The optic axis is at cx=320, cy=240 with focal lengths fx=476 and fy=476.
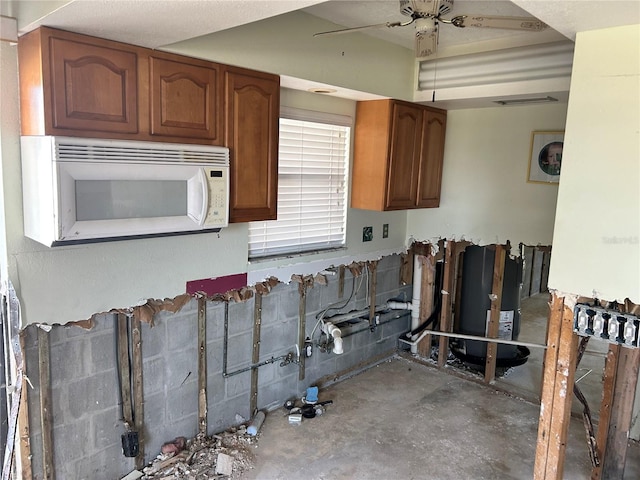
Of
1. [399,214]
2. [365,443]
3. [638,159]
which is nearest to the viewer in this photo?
[638,159]

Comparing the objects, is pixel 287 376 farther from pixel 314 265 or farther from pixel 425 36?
pixel 425 36

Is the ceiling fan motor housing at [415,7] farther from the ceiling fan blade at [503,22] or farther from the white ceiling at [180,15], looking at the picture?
the white ceiling at [180,15]

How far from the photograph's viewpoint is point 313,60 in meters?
3.07

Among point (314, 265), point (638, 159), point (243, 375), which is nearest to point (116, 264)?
point (243, 375)

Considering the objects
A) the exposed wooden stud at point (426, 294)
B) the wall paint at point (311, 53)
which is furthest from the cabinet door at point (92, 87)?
A: the exposed wooden stud at point (426, 294)

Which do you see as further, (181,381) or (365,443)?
(365,443)

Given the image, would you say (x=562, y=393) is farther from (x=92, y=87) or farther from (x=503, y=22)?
(x=92, y=87)

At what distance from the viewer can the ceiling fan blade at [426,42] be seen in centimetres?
229

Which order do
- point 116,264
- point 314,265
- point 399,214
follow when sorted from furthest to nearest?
point 399,214 < point 314,265 < point 116,264

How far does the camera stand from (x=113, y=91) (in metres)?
2.14

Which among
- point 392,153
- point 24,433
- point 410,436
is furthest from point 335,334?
point 24,433

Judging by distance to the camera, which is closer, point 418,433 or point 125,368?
point 125,368

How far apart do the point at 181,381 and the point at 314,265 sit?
1316 mm

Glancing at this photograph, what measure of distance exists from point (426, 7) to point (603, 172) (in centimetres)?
102
